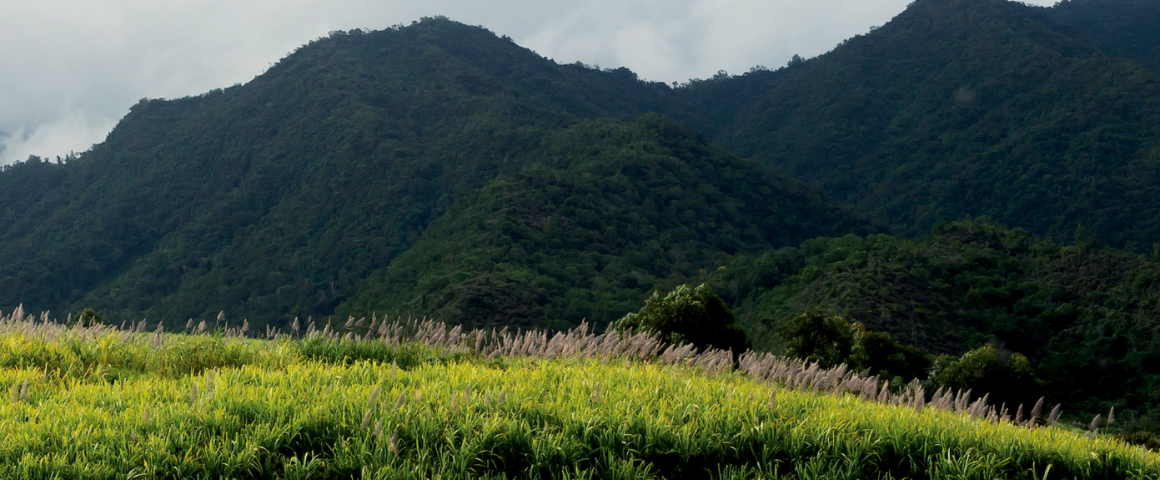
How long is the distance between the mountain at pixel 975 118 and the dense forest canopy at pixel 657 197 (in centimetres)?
46

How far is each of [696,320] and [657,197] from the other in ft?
239

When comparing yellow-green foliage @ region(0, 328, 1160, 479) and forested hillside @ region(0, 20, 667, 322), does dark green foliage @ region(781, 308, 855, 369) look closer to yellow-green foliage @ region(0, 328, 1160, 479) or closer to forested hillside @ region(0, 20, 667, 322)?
yellow-green foliage @ region(0, 328, 1160, 479)

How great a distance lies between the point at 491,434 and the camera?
3885mm

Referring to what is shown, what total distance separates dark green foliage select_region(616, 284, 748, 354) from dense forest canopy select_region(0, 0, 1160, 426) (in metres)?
21.3

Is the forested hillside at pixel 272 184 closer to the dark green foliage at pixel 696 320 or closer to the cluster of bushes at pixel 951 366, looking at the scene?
A: the cluster of bushes at pixel 951 366

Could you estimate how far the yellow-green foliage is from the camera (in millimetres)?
3678

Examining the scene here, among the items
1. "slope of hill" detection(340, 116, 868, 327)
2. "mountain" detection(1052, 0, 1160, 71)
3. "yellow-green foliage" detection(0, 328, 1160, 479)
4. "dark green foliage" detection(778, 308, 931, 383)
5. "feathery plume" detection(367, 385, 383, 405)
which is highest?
"mountain" detection(1052, 0, 1160, 71)

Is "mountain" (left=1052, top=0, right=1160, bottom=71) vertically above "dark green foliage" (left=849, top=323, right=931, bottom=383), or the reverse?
"mountain" (left=1052, top=0, right=1160, bottom=71)

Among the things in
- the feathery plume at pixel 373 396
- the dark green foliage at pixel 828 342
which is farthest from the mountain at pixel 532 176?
the feathery plume at pixel 373 396

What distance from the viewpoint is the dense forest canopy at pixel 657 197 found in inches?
2040

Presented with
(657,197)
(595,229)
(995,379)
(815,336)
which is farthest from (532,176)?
(995,379)

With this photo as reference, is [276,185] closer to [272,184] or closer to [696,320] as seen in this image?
[272,184]

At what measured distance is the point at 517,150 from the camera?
105750 millimetres

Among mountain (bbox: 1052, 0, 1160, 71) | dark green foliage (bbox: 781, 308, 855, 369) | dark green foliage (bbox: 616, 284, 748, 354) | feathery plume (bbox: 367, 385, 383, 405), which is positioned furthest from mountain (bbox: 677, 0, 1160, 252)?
feathery plume (bbox: 367, 385, 383, 405)
